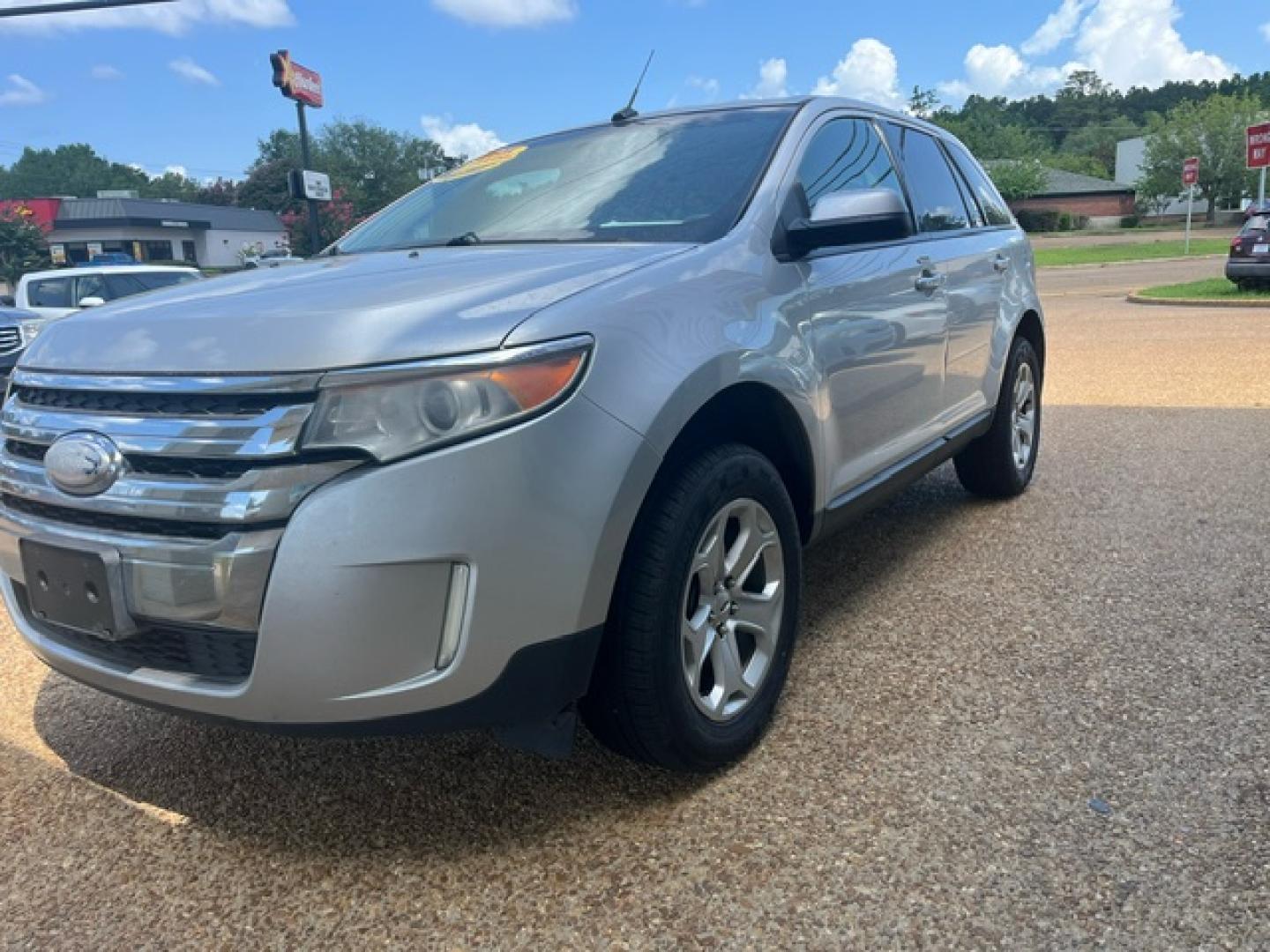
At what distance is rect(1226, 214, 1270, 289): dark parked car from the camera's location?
14359 millimetres

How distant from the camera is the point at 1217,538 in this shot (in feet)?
13.8

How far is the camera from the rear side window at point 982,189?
474 cm

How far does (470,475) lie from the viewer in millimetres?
1859

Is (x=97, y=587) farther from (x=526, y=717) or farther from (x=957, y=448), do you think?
(x=957, y=448)

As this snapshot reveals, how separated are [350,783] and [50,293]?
1102cm

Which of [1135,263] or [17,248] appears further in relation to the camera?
[17,248]

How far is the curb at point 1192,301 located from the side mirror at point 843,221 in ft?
42.8

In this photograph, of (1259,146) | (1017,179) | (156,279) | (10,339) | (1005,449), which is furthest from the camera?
(1017,179)

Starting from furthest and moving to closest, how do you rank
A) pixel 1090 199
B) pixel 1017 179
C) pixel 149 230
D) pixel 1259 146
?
1. pixel 1090 199
2. pixel 1017 179
3. pixel 149 230
4. pixel 1259 146

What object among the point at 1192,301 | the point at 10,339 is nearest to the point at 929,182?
the point at 10,339

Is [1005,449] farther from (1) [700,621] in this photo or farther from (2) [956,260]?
(1) [700,621]

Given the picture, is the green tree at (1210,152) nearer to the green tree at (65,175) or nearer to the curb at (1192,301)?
the curb at (1192,301)

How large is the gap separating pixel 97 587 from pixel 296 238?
7758 centimetres

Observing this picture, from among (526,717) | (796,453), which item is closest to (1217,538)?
(796,453)
